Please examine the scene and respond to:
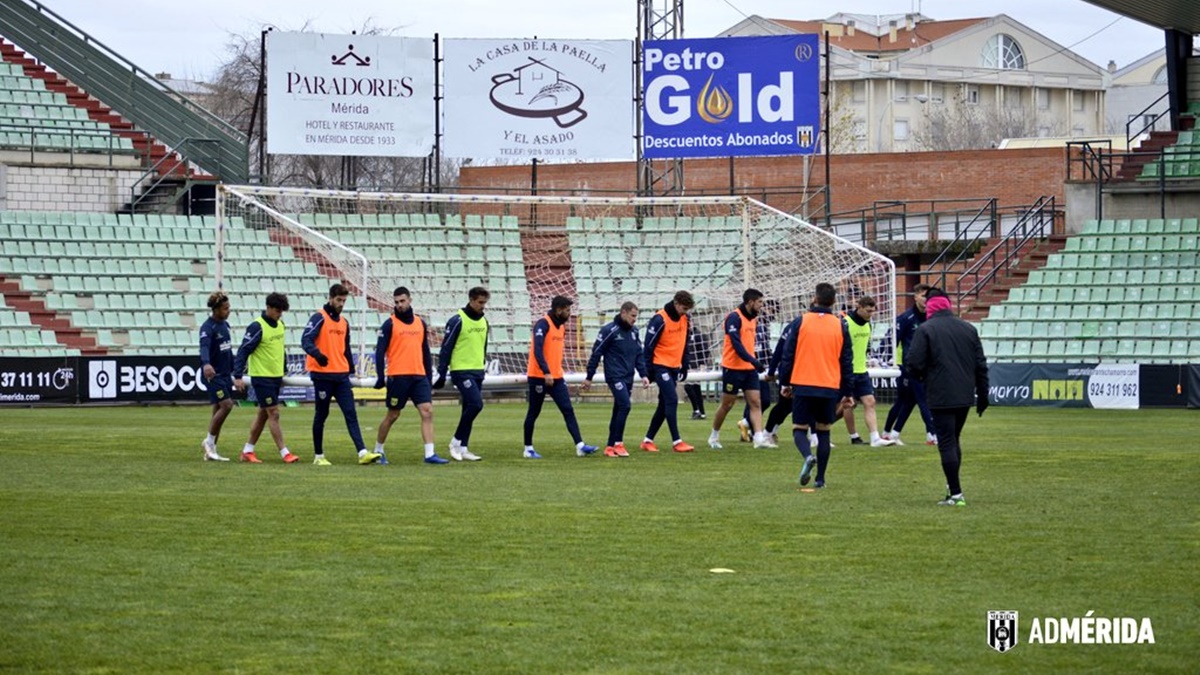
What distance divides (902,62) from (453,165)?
43.5m

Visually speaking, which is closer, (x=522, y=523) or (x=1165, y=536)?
(x=1165, y=536)

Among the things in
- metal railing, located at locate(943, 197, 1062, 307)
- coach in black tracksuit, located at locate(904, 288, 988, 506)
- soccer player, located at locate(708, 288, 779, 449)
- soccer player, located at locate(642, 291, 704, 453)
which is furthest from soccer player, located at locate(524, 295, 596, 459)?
metal railing, located at locate(943, 197, 1062, 307)

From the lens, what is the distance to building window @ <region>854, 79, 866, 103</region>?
106m

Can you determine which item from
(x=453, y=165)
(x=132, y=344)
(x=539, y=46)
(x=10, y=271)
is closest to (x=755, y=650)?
(x=132, y=344)

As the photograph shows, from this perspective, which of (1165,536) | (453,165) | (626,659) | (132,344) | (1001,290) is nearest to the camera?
(626,659)

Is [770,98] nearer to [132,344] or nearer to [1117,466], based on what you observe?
[132,344]

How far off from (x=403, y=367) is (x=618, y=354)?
9.71ft

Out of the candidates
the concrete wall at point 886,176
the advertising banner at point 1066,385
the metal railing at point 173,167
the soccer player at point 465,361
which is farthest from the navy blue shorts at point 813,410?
the concrete wall at point 886,176

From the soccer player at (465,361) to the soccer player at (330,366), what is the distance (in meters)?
1.04

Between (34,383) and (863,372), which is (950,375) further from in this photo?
(34,383)

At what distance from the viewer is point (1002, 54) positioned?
114375 millimetres

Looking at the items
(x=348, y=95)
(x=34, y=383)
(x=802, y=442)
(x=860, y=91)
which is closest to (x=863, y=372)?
(x=802, y=442)

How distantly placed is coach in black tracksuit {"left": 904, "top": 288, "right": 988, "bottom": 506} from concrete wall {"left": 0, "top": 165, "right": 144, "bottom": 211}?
31576 mm

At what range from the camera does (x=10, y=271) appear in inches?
1449
